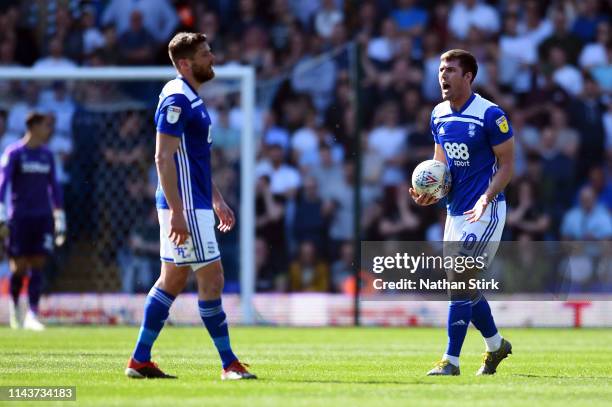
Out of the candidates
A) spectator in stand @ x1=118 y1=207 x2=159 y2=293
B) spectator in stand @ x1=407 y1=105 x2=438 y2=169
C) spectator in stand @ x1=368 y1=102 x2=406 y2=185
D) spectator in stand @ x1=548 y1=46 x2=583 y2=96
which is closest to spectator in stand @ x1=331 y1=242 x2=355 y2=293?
spectator in stand @ x1=368 y1=102 x2=406 y2=185

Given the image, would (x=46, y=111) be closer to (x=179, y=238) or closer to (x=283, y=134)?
(x=283, y=134)

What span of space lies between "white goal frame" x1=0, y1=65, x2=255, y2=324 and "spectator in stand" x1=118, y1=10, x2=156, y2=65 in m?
4.34

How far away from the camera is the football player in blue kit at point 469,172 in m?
9.70

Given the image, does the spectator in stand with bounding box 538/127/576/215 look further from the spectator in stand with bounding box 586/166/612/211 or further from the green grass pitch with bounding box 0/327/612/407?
the green grass pitch with bounding box 0/327/612/407

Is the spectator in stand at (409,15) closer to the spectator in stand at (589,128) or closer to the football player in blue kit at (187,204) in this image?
the spectator in stand at (589,128)

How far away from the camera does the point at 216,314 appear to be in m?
9.09

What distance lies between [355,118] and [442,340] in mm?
4912

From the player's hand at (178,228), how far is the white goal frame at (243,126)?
956cm

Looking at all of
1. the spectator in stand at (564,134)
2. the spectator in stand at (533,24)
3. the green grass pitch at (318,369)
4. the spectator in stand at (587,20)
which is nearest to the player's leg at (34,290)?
the green grass pitch at (318,369)

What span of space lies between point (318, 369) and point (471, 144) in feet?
7.18

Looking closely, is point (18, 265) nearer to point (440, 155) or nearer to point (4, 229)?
point (4, 229)

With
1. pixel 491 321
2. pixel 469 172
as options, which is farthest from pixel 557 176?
pixel 469 172

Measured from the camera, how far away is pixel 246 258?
726 inches

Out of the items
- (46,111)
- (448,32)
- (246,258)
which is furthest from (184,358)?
(448,32)
